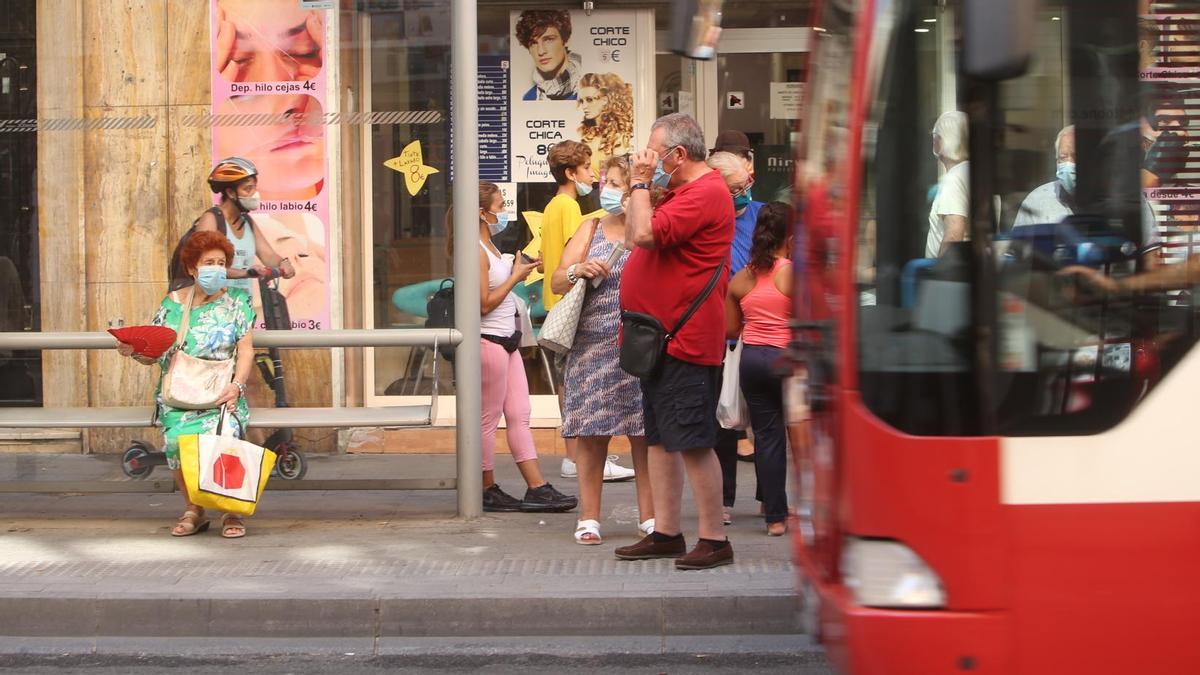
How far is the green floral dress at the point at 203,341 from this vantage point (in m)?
7.51

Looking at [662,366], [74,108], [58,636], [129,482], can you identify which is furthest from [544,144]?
[58,636]

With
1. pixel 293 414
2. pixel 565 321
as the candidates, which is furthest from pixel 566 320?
pixel 293 414

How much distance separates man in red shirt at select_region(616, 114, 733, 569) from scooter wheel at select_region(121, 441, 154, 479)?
3745mm

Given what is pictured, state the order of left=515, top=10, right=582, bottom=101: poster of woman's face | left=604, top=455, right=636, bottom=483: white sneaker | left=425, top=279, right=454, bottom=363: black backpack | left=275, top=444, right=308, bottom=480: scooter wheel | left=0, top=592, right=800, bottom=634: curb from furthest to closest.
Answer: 1. left=515, top=10, right=582, bottom=101: poster of woman's face
2. left=425, top=279, right=454, bottom=363: black backpack
3. left=604, top=455, right=636, bottom=483: white sneaker
4. left=275, top=444, right=308, bottom=480: scooter wheel
5. left=0, top=592, right=800, bottom=634: curb

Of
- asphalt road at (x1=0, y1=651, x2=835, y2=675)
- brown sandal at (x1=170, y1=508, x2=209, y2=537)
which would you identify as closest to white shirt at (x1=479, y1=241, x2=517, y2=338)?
brown sandal at (x1=170, y1=508, x2=209, y2=537)

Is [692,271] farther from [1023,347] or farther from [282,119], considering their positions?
[282,119]

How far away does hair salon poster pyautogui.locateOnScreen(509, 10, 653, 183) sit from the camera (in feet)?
35.6

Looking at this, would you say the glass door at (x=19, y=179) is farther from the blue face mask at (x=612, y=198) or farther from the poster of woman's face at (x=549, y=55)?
the blue face mask at (x=612, y=198)

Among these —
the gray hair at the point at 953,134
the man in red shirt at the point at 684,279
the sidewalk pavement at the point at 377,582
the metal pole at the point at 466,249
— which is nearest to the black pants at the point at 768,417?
the sidewalk pavement at the point at 377,582

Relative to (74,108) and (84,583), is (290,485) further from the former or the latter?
(74,108)

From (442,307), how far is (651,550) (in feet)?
10.6

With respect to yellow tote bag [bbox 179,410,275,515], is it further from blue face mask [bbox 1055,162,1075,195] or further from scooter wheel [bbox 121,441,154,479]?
blue face mask [bbox 1055,162,1075,195]

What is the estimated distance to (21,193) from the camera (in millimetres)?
10609

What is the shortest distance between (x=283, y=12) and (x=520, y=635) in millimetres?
5096
